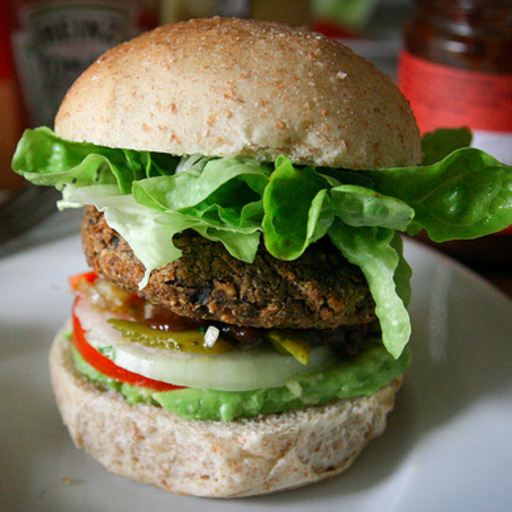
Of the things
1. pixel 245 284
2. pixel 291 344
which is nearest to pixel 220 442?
pixel 291 344

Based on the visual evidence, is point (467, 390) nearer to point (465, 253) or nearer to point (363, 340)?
point (363, 340)

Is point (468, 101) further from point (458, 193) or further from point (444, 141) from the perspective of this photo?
point (458, 193)

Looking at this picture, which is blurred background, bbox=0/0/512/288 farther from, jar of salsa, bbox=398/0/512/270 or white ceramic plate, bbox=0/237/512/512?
white ceramic plate, bbox=0/237/512/512

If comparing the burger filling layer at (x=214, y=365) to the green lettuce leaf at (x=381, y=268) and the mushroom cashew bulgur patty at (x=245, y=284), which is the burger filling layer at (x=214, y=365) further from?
the green lettuce leaf at (x=381, y=268)

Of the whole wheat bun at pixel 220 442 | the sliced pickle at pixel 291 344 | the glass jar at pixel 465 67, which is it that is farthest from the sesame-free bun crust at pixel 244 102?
the glass jar at pixel 465 67

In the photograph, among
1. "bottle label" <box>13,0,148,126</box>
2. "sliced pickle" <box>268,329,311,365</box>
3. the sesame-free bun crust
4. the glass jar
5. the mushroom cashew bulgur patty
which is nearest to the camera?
the sesame-free bun crust

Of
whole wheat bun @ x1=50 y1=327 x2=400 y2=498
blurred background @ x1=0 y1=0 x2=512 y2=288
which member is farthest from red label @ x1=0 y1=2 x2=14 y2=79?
whole wheat bun @ x1=50 y1=327 x2=400 y2=498

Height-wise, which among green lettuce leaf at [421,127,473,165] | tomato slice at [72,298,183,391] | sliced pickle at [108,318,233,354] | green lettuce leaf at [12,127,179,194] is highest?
green lettuce leaf at [12,127,179,194]

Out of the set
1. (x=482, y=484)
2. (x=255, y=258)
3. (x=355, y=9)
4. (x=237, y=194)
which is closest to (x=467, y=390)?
(x=482, y=484)
